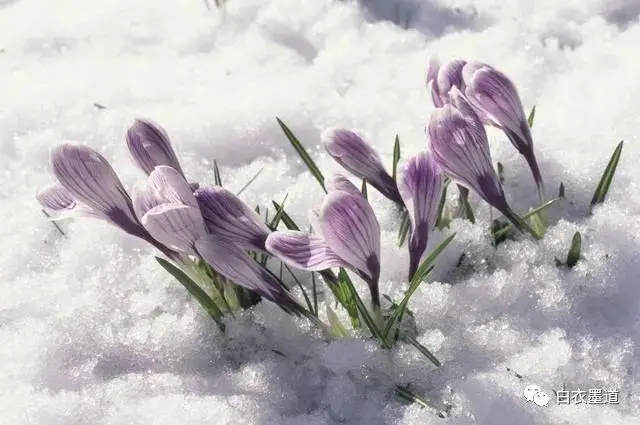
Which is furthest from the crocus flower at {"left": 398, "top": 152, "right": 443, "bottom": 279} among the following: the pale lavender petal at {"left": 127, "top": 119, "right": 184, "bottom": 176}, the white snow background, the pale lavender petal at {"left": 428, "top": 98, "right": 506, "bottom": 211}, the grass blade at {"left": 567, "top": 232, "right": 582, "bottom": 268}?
the pale lavender petal at {"left": 127, "top": 119, "right": 184, "bottom": 176}

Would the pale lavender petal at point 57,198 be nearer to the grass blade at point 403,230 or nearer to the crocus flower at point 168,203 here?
the crocus flower at point 168,203

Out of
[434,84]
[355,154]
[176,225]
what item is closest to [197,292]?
[176,225]

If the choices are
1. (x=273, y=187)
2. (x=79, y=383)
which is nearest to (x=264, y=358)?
(x=79, y=383)

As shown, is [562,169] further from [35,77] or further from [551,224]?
[35,77]

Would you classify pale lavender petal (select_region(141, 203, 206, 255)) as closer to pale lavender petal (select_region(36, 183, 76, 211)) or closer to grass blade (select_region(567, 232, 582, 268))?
pale lavender petal (select_region(36, 183, 76, 211))

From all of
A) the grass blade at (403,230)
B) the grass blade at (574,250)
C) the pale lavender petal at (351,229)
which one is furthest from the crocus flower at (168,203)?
the grass blade at (574,250)

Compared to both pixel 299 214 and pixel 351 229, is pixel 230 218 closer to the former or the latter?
pixel 351 229
